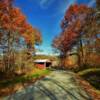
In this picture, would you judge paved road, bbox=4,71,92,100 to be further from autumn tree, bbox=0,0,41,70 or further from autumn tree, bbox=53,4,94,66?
autumn tree, bbox=53,4,94,66

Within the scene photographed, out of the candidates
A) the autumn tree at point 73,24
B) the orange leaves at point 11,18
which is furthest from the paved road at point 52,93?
the autumn tree at point 73,24

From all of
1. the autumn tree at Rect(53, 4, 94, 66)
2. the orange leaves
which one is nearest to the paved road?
the orange leaves

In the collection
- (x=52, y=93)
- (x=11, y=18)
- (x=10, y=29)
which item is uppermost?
(x=11, y=18)

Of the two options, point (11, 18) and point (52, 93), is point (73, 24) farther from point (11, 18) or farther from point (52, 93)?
point (52, 93)

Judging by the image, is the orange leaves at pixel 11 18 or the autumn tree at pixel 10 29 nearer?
the orange leaves at pixel 11 18

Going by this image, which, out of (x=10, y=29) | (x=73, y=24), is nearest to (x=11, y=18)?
(x=10, y=29)

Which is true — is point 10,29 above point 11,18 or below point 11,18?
below

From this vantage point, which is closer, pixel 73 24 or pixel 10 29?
pixel 10 29

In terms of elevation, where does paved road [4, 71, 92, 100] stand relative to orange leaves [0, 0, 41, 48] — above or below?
below

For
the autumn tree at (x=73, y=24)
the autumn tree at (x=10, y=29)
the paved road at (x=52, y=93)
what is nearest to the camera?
the paved road at (x=52, y=93)

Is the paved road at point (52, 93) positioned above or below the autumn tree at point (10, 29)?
below

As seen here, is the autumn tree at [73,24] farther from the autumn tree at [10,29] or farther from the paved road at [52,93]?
the paved road at [52,93]

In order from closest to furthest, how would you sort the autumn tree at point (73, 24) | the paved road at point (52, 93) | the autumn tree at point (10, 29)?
the paved road at point (52, 93) < the autumn tree at point (10, 29) < the autumn tree at point (73, 24)

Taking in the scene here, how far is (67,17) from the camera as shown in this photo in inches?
1441
